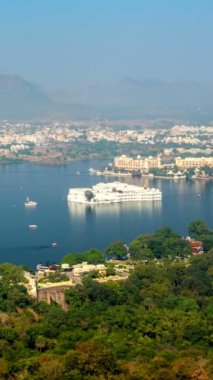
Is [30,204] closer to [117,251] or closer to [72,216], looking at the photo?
[72,216]

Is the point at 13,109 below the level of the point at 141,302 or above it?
above

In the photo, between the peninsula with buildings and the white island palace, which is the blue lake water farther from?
the peninsula with buildings

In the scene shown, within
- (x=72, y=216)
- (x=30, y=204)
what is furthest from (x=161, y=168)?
(x=72, y=216)

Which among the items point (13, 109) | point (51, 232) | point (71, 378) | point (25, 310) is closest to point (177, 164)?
point (51, 232)

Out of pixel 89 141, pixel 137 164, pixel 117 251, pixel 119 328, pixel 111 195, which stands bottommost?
pixel 119 328

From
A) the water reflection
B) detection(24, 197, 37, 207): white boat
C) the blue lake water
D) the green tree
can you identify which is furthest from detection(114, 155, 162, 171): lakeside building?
the green tree

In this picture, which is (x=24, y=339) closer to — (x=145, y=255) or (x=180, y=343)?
(x=180, y=343)
